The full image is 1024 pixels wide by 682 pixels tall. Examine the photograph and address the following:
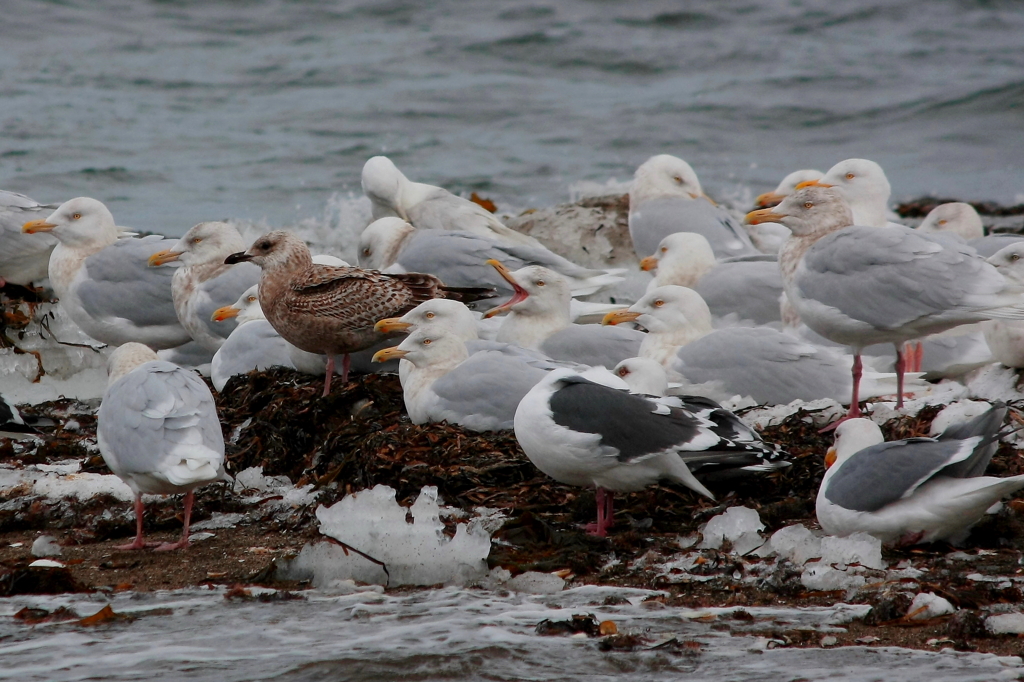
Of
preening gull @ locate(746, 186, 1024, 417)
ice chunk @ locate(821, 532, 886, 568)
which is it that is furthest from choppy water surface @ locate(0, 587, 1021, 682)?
preening gull @ locate(746, 186, 1024, 417)

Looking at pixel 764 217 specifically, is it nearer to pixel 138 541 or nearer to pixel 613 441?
pixel 613 441

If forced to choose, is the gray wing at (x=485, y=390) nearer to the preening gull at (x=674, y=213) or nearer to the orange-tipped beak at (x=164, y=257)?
the orange-tipped beak at (x=164, y=257)

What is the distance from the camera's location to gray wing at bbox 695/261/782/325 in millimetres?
8031

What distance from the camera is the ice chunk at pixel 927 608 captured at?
3.68 meters

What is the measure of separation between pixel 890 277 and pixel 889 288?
56mm

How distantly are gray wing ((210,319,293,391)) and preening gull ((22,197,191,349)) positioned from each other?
1.10 metres

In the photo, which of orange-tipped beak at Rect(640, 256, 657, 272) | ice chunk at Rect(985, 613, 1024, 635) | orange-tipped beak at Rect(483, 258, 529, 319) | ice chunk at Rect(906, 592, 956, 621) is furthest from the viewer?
orange-tipped beak at Rect(640, 256, 657, 272)

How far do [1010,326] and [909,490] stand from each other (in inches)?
112

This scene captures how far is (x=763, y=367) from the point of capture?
653 centimetres

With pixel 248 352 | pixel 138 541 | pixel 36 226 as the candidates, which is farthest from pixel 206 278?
pixel 138 541

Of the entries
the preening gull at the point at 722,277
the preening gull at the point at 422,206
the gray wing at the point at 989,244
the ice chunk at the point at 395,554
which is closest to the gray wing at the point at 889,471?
the ice chunk at the point at 395,554

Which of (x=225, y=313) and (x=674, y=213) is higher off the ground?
(x=674, y=213)

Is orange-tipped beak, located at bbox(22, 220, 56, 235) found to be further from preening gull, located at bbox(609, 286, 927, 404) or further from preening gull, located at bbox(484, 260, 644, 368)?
preening gull, located at bbox(609, 286, 927, 404)

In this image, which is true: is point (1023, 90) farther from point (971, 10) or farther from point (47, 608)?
point (47, 608)
